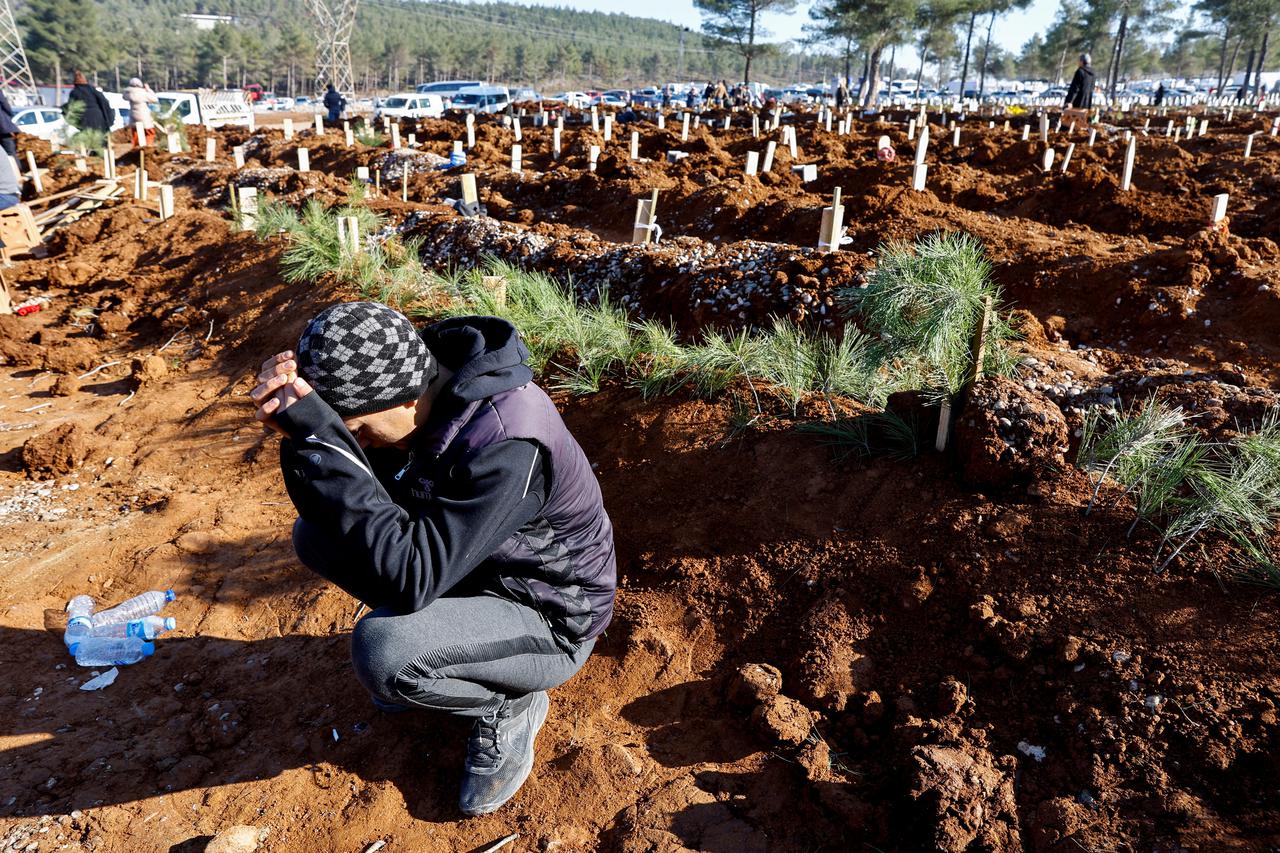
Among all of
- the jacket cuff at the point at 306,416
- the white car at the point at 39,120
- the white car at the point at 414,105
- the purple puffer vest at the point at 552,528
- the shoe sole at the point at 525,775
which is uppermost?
the white car at the point at 414,105

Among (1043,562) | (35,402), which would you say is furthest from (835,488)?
(35,402)

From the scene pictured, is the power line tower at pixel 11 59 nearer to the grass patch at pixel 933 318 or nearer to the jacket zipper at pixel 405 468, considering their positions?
the grass patch at pixel 933 318

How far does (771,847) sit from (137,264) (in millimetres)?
8736

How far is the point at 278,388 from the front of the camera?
191cm

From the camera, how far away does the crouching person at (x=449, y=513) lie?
1891 millimetres

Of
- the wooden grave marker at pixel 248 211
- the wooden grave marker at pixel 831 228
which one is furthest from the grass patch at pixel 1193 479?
the wooden grave marker at pixel 248 211

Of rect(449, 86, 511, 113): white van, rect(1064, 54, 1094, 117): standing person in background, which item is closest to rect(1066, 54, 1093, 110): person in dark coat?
rect(1064, 54, 1094, 117): standing person in background

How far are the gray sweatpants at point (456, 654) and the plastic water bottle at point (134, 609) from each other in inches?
63.2

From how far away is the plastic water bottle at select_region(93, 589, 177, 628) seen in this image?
10.2 feet

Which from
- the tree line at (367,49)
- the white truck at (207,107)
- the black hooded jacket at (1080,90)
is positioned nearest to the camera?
the black hooded jacket at (1080,90)

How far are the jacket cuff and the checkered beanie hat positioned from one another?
0.08 m

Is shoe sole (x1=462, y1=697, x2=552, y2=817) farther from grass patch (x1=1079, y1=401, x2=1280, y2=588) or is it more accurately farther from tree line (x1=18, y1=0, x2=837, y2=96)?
tree line (x1=18, y1=0, x2=837, y2=96)

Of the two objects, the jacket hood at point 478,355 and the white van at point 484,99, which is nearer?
the jacket hood at point 478,355

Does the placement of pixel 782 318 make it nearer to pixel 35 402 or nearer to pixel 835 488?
pixel 835 488
